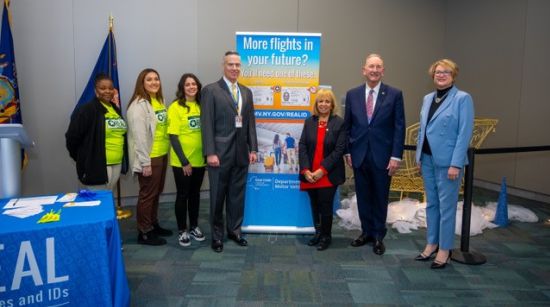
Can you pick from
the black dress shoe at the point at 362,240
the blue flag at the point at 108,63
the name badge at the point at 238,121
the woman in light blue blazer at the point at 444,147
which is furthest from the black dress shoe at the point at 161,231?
the woman in light blue blazer at the point at 444,147

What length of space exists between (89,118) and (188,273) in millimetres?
1445

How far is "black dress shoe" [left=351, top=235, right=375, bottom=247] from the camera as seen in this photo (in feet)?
12.3

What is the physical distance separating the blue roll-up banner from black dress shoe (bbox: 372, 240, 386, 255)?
71 centimetres

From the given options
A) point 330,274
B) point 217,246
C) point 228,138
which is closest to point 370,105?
point 228,138

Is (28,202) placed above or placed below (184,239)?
above

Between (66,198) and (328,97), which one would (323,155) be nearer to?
(328,97)

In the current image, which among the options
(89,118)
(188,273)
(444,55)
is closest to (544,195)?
(444,55)

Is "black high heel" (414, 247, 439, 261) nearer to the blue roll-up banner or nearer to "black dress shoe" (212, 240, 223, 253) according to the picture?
the blue roll-up banner

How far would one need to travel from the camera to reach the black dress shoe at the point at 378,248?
3.55 meters

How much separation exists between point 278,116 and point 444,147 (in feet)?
5.09

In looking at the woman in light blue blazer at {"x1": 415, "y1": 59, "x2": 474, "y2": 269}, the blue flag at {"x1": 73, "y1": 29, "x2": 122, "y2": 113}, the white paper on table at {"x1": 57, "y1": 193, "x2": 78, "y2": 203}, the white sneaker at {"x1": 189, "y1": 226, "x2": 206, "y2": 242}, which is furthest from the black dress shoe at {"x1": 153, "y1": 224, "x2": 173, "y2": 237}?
the woman in light blue blazer at {"x1": 415, "y1": 59, "x2": 474, "y2": 269}

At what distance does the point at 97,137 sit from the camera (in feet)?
10.9

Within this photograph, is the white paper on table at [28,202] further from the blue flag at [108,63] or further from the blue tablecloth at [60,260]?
the blue flag at [108,63]

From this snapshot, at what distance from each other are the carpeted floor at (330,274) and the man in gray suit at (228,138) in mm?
381
